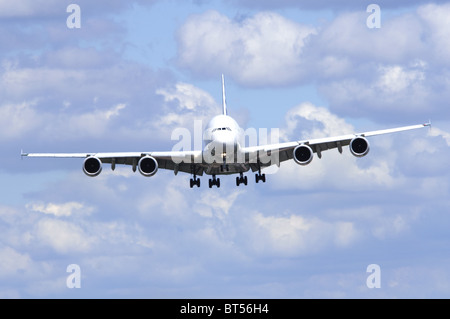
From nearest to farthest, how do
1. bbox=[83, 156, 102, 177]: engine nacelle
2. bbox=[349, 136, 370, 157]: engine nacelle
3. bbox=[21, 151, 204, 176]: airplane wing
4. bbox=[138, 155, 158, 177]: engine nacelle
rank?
bbox=[349, 136, 370, 157]: engine nacelle, bbox=[83, 156, 102, 177]: engine nacelle, bbox=[138, 155, 158, 177]: engine nacelle, bbox=[21, 151, 204, 176]: airplane wing

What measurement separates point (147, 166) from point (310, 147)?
39.6ft

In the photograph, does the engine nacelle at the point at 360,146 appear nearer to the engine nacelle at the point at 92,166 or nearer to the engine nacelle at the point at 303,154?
→ the engine nacelle at the point at 303,154

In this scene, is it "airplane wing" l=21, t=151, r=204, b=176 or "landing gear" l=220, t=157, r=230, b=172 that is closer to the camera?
"landing gear" l=220, t=157, r=230, b=172

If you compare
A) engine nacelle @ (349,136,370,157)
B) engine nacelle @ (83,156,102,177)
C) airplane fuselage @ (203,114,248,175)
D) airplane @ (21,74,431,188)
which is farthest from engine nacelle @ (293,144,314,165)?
engine nacelle @ (83,156,102,177)

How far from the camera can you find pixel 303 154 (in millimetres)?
64875

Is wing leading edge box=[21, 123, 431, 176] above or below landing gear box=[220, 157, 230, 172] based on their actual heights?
above

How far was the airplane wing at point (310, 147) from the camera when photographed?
6391 centimetres

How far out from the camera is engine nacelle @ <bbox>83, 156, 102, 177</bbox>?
214 feet

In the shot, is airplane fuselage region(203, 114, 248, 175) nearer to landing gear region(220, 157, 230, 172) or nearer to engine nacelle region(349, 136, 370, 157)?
landing gear region(220, 157, 230, 172)

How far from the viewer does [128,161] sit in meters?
68.0

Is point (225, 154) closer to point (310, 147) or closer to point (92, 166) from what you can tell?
point (310, 147)

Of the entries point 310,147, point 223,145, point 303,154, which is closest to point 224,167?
point 223,145

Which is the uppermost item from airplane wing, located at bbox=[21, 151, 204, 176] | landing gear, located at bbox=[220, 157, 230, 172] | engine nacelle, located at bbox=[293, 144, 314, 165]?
airplane wing, located at bbox=[21, 151, 204, 176]

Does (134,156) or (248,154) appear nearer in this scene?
(248,154)
